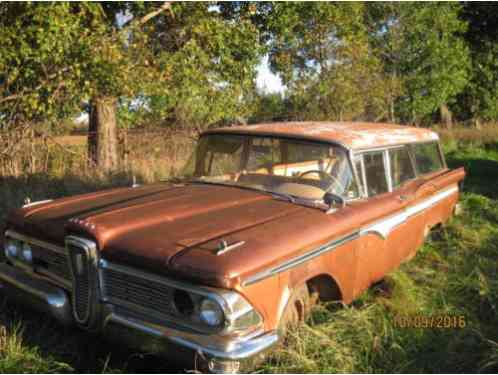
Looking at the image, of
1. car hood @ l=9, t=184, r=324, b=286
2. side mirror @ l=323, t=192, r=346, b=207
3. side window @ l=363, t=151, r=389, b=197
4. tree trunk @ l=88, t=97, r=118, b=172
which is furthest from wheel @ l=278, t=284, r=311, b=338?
tree trunk @ l=88, t=97, r=118, b=172

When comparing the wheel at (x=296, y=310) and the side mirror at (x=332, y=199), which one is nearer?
the wheel at (x=296, y=310)

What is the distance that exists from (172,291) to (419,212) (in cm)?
291

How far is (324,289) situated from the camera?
10.6ft

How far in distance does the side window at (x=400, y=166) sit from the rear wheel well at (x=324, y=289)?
4.67 ft

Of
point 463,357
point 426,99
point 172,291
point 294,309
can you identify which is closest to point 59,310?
point 172,291

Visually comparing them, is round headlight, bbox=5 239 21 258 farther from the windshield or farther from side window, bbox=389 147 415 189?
side window, bbox=389 147 415 189

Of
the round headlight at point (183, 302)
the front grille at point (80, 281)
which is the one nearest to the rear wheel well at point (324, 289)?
the round headlight at point (183, 302)

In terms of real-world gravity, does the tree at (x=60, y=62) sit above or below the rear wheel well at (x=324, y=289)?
above

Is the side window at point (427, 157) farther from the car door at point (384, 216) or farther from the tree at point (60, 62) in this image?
the tree at point (60, 62)

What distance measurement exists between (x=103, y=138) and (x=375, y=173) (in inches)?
270

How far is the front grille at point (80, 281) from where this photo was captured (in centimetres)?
267

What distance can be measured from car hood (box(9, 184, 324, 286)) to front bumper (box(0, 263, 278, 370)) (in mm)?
318
